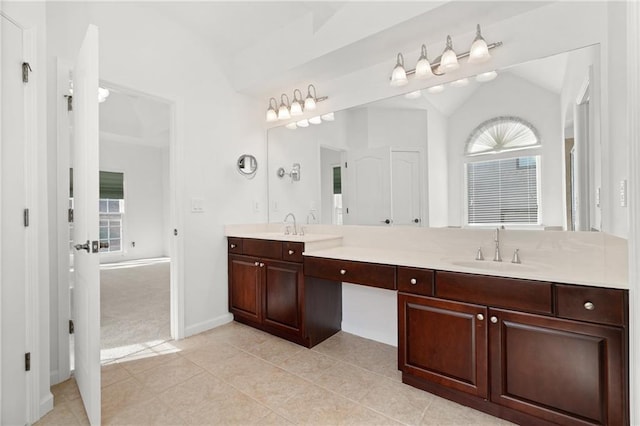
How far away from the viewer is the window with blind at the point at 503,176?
193 cm

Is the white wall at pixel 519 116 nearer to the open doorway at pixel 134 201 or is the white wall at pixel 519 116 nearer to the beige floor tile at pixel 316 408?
the beige floor tile at pixel 316 408

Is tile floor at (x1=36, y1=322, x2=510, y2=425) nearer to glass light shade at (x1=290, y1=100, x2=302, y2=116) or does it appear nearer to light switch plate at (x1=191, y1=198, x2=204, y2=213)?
light switch plate at (x1=191, y1=198, x2=204, y2=213)

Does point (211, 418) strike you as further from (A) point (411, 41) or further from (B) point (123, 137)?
(B) point (123, 137)

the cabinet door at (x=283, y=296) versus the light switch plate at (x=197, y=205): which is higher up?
the light switch plate at (x=197, y=205)

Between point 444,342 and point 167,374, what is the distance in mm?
1832

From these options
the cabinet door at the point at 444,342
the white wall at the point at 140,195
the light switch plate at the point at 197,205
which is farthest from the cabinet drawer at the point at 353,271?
the white wall at the point at 140,195

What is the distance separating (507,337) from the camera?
5.01ft

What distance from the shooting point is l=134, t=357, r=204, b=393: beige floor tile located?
6.38ft

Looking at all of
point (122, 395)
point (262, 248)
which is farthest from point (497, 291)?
point (122, 395)

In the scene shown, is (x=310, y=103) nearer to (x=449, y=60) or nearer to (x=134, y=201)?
(x=449, y=60)

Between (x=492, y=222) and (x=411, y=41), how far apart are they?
1.42m

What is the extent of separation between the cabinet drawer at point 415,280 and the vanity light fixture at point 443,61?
139cm

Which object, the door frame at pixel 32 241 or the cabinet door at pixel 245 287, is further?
the cabinet door at pixel 245 287

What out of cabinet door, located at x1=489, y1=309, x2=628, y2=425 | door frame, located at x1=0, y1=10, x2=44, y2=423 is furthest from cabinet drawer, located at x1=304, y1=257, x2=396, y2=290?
door frame, located at x1=0, y1=10, x2=44, y2=423
